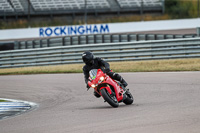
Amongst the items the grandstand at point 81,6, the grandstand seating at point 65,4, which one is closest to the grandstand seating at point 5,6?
the grandstand at point 81,6

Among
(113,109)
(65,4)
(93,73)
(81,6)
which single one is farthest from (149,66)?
(65,4)

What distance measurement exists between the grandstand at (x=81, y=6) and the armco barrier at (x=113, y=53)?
2059cm

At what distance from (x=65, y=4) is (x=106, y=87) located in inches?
1497

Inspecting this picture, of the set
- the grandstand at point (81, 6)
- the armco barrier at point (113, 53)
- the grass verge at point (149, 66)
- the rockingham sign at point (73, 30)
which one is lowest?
the grass verge at point (149, 66)

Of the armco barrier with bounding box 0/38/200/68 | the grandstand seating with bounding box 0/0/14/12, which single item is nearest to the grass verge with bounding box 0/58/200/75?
the armco barrier with bounding box 0/38/200/68

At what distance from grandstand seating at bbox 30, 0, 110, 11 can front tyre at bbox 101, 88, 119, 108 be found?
36.5m

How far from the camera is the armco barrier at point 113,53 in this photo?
19.7 metres

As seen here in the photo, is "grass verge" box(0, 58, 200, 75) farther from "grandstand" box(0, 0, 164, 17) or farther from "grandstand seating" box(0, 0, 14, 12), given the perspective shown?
"grandstand" box(0, 0, 164, 17)

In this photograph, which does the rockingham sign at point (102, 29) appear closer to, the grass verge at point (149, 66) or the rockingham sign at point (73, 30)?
the rockingham sign at point (73, 30)

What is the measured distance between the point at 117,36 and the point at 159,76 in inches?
709

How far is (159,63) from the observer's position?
19.0 meters

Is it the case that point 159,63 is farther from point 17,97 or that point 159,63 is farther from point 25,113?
point 25,113

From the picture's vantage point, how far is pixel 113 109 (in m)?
8.60

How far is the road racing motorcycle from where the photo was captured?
869cm
